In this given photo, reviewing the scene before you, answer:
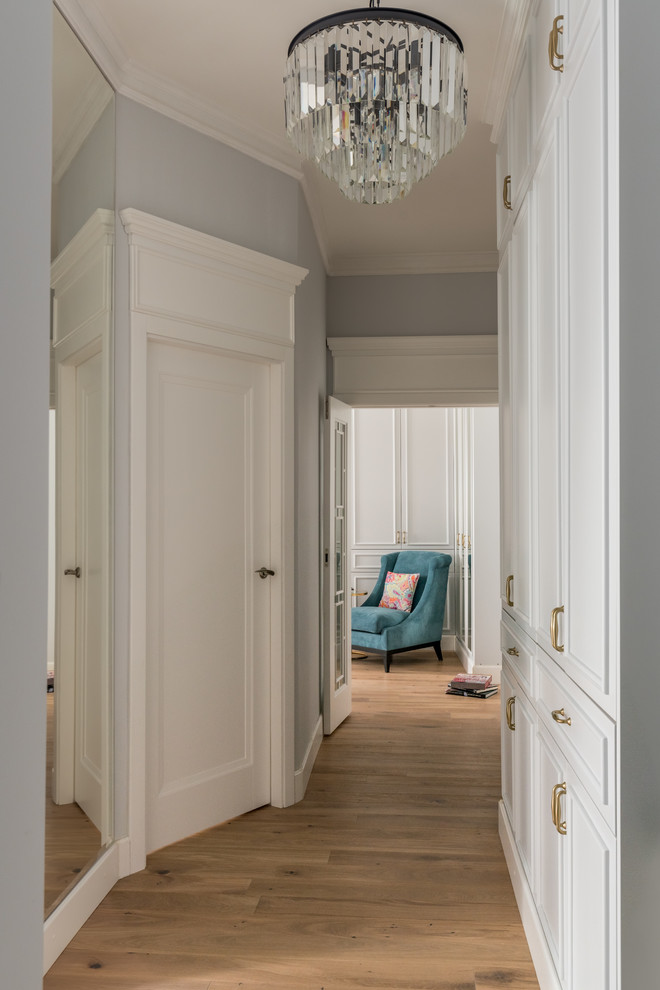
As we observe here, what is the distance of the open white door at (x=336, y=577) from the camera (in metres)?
4.70

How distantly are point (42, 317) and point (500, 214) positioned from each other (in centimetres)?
269

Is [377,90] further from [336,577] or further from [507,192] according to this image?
[336,577]

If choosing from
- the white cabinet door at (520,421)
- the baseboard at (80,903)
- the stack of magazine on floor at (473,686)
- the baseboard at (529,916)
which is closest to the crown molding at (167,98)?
the white cabinet door at (520,421)

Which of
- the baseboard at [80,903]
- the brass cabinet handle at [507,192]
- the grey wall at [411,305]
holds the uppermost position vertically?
the grey wall at [411,305]

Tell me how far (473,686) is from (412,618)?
1.22m

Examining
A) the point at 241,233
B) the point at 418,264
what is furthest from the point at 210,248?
the point at 418,264

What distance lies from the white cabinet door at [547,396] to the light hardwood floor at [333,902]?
1047mm

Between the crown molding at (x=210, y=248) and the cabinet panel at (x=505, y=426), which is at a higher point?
the crown molding at (x=210, y=248)

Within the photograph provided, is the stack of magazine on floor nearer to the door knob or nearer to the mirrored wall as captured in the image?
the door knob

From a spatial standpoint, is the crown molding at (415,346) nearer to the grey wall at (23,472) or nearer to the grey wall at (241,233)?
the grey wall at (241,233)

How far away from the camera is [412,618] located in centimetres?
695

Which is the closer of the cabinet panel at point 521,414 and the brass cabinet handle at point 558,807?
the brass cabinet handle at point 558,807

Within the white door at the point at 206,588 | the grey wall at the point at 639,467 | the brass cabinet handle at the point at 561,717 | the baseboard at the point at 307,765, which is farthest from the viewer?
the baseboard at the point at 307,765

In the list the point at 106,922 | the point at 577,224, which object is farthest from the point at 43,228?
the point at 106,922
